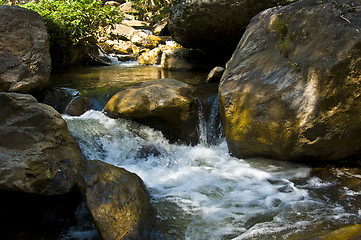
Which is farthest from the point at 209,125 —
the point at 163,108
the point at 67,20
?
the point at 67,20

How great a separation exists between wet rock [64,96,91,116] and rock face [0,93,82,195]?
2349 millimetres

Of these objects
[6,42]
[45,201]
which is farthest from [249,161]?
[6,42]

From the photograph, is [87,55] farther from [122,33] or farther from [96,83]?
[122,33]

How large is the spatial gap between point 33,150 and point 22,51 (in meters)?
3.03

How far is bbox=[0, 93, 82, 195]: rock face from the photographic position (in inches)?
119

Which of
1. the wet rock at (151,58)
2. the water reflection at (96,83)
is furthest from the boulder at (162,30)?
the water reflection at (96,83)

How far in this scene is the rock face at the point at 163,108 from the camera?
5.37 meters

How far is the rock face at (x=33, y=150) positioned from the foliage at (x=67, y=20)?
260 inches

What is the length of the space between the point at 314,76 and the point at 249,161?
1.59m

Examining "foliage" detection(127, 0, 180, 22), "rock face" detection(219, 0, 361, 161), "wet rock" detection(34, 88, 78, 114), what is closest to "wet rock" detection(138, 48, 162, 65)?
"wet rock" detection(34, 88, 78, 114)

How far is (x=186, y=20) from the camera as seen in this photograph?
29.4 feet

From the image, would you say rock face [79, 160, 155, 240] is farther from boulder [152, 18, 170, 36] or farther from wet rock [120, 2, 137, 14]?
wet rock [120, 2, 137, 14]

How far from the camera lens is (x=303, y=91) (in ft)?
12.8

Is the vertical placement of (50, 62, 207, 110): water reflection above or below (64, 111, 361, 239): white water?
above
